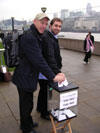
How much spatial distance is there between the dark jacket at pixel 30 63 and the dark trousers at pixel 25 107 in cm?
16

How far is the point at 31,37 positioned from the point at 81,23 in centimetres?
2491

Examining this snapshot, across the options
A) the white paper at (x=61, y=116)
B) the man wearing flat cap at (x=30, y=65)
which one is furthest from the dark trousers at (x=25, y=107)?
the white paper at (x=61, y=116)

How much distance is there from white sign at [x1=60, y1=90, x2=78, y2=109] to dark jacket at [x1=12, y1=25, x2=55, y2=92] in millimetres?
307

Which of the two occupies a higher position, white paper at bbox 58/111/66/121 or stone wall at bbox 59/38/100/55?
white paper at bbox 58/111/66/121

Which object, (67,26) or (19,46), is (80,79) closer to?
(19,46)

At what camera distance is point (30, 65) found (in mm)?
2549

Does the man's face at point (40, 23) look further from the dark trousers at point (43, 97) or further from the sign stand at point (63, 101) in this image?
the dark trousers at point (43, 97)

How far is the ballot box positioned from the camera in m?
2.42

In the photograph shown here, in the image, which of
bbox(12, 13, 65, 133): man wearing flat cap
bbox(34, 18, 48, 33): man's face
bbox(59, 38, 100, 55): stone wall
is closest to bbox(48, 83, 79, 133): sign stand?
bbox(12, 13, 65, 133): man wearing flat cap

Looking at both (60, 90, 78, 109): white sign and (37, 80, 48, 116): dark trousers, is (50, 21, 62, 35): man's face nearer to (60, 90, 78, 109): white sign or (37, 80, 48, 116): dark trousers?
(37, 80, 48, 116): dark trousers

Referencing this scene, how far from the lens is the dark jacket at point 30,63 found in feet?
7.93

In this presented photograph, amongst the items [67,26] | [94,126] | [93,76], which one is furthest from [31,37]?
[67,26]

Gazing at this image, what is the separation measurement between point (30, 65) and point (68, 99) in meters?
0.72

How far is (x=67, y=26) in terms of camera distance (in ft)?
101
